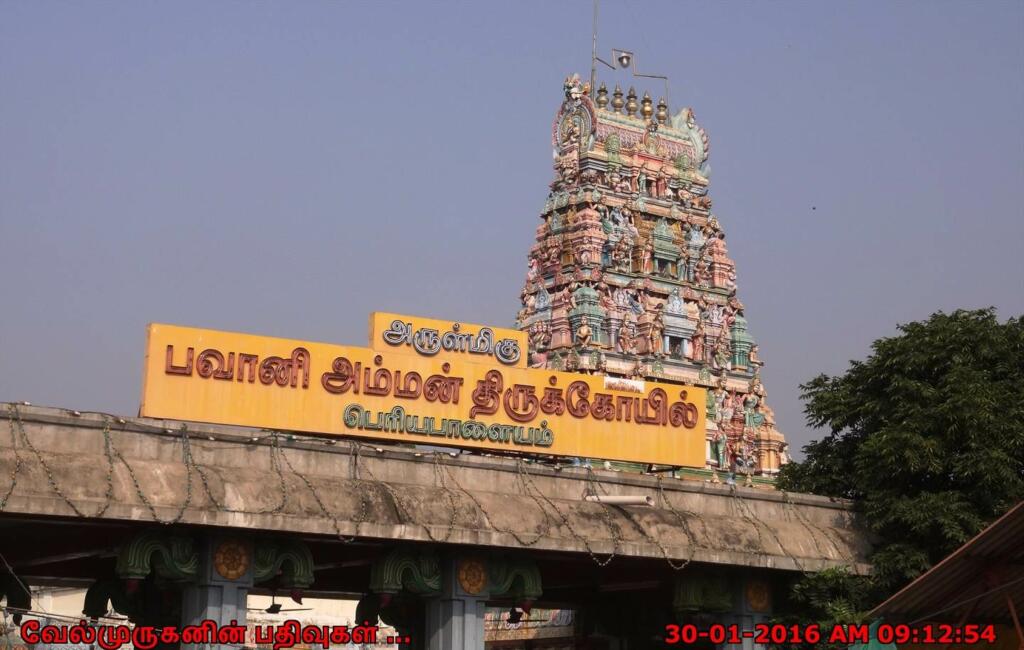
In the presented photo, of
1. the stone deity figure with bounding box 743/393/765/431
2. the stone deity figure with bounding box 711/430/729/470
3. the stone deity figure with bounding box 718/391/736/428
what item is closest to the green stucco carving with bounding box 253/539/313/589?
the stone deity figure with bounding box 711/430/729/470

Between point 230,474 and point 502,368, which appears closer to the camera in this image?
point 230,474

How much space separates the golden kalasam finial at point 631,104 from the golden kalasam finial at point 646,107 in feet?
1.12

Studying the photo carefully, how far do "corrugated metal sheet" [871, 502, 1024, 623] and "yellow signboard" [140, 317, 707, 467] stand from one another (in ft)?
29.7

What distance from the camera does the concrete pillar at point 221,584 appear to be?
2820 centimetres

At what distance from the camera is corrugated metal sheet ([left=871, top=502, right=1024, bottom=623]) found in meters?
27.3

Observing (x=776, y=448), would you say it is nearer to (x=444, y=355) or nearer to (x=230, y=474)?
(x=444, y=355)

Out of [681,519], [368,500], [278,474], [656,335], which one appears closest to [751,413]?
[656,335]

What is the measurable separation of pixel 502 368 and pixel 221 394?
21.9 feet

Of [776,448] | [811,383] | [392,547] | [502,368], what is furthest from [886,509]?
[776,448]

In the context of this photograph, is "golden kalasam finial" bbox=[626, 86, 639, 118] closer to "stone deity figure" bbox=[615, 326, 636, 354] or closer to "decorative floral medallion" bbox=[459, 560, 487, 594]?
"stone deity figure" bbox=[615, 326, 636, 354]

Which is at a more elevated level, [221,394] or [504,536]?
[221,394]

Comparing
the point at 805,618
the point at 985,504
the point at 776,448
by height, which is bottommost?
the point at 805,618

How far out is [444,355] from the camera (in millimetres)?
35375

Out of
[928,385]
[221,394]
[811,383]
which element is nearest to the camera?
[221,394]
